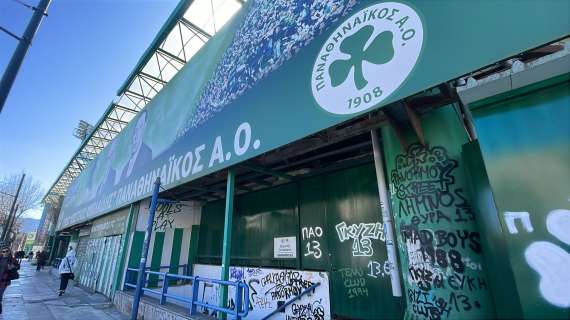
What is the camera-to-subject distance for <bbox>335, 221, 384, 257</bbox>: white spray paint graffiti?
5.25m

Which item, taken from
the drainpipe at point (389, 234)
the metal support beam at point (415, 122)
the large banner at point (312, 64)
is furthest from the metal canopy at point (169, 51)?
the drainpipe at point (389, 234)

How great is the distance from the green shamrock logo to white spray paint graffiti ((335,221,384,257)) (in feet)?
10.1

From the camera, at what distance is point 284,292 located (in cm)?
577

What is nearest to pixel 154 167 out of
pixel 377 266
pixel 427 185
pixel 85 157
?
pixel 377 266

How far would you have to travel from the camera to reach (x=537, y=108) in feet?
7.36

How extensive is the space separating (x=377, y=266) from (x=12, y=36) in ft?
24.5

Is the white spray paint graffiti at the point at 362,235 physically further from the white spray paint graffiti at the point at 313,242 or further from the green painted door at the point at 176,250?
the green painted door at the point at 176,250

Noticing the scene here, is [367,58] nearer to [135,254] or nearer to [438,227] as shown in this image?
[438,227]

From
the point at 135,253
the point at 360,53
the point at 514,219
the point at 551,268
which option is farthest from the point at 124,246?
the point at 551,268

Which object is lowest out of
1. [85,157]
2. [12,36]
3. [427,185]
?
[427,185]

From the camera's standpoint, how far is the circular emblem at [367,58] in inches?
118

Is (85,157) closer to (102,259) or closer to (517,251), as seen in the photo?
(102,259)

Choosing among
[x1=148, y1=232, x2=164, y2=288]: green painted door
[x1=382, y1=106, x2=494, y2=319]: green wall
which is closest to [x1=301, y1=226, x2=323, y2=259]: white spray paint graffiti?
[x1=382, y1=106, x2=494, y2=319]: green wall

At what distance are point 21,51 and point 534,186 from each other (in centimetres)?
703
